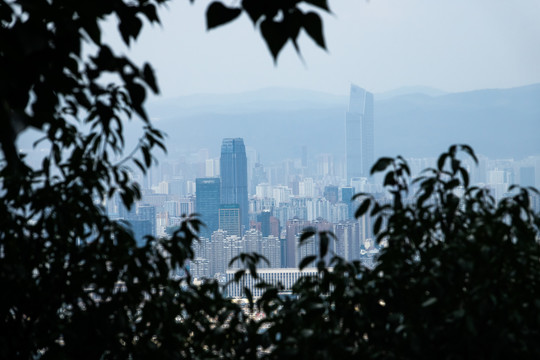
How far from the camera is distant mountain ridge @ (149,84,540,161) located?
79.8 feet

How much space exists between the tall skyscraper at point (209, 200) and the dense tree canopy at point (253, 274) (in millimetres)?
17784

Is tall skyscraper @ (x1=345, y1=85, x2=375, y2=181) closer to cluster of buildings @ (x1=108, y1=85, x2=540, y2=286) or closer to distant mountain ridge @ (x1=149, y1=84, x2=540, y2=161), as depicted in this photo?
cluster of buildings @ (x1=108, y1=85, x2=540, y2=286)

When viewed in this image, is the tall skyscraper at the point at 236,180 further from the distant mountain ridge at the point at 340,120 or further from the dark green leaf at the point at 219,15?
the dark green leaf at the point at 219,15

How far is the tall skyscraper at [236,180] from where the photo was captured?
2155 centimetres

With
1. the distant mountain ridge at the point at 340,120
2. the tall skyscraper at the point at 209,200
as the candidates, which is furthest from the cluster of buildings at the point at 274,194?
the distant mountain ridge at the point at 340,120

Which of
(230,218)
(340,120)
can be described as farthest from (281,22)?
(340,120)

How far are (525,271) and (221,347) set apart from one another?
54cm

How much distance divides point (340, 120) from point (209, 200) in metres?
15.4

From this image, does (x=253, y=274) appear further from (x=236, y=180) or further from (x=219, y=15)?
(x=236, y=180)

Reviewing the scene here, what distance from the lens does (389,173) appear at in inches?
42.6

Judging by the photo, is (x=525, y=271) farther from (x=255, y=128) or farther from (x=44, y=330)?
(x=255, y=128)

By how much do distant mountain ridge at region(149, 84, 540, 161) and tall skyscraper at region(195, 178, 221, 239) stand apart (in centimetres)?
364

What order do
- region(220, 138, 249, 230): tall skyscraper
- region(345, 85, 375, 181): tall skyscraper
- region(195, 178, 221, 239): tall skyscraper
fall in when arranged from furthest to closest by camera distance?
region(345, 85, 375, 181): tall skyscraper, region(220, 138, 249, 230): tall skyscraper, region(195, 178, 221, 239): tall skyscraper

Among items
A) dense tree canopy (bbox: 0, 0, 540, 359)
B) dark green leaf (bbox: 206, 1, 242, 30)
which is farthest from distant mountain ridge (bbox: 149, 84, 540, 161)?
dark green leaf (bbox: 206, 1, 242, 30)
